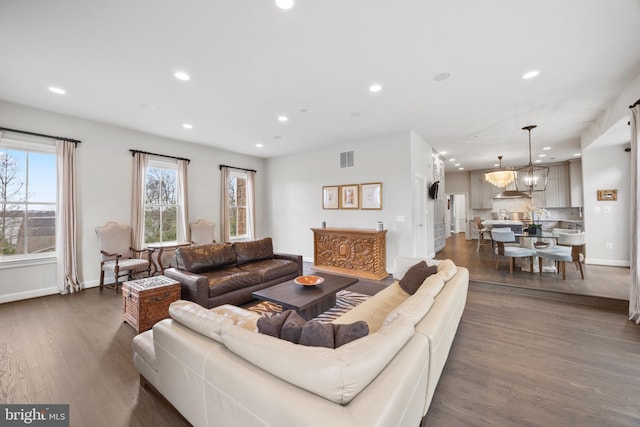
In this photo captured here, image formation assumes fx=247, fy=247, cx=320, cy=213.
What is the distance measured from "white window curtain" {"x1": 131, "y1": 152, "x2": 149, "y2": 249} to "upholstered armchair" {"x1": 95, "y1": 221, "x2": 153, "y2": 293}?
0.43 ft

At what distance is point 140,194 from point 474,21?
595 centimetres

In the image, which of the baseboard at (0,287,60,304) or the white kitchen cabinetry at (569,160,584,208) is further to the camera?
the white kitchen cabinetry at (569,160,584,208)

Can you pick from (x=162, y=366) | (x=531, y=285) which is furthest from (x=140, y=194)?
(x=531, y=285)

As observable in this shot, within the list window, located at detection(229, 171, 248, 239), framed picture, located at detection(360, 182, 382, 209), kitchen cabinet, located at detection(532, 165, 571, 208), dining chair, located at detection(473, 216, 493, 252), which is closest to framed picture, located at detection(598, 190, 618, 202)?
dining chair, located at detection(473, 216, 493, 252)

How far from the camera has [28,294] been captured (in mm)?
3963

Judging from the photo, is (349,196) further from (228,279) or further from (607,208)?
(607,208)

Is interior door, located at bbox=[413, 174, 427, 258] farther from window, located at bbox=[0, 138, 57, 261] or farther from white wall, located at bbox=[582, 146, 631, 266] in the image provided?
window, located at bbox=[0, 138, 57, 261]

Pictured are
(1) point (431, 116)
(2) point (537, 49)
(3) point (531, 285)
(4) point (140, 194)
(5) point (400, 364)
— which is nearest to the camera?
(5) point (400, 364)

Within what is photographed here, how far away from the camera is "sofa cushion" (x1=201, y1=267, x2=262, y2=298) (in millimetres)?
3256

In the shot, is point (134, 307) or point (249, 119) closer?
point (134, 307)

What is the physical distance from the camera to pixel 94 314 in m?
3.34

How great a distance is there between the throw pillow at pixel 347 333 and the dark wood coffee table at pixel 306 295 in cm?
125

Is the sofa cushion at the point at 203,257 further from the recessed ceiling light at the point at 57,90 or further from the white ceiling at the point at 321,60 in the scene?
the recessed ceiling light at the point at 57,90

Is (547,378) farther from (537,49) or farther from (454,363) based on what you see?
(537,49)
